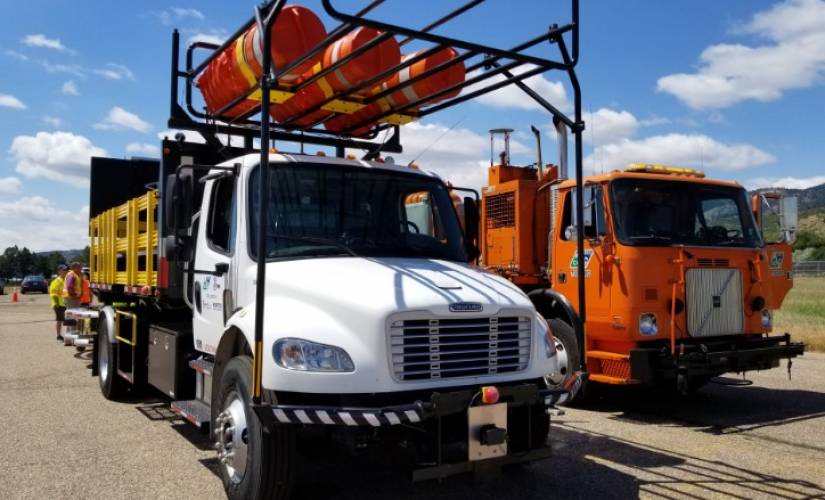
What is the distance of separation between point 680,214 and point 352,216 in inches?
176

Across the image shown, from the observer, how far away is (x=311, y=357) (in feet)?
13.5

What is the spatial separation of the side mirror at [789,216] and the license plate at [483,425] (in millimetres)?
5911

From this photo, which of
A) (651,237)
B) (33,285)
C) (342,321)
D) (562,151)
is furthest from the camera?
(33,285)

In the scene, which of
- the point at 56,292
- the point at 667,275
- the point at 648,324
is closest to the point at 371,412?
the point at 648,324

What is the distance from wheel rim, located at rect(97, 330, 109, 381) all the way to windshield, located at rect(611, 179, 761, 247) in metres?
6.19

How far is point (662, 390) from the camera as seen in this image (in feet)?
31.1

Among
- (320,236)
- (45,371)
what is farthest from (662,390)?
(45,371)

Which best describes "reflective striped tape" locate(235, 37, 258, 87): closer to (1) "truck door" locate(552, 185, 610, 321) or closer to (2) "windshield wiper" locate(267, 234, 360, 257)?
(2) "windshield wiper" locate(267, 234, 360, 257)

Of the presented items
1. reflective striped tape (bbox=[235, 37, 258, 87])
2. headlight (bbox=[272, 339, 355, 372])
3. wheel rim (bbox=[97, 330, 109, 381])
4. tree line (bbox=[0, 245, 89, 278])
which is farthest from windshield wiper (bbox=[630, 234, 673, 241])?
tree line (bbox=[0, 245, 89, 278])

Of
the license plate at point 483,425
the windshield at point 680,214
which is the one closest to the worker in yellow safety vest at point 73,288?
the windshield at point 680,214

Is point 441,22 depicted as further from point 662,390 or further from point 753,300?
point 662,390

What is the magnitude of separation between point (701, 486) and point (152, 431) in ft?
16.2

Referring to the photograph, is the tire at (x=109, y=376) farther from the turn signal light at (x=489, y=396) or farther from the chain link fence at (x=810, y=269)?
the chain link fence at (x=810, y=269)

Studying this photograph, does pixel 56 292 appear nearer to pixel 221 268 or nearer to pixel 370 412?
pixel 221 268
